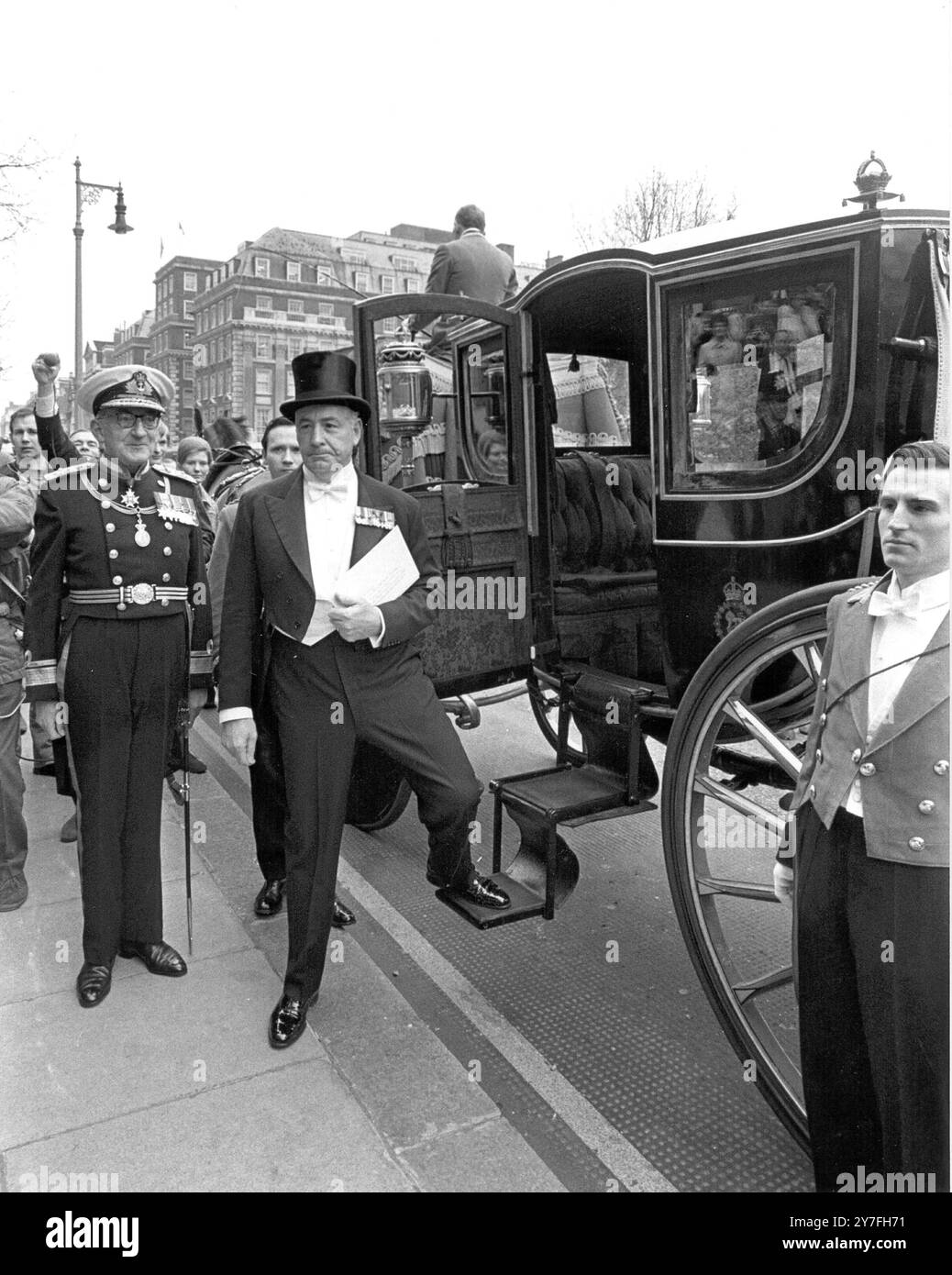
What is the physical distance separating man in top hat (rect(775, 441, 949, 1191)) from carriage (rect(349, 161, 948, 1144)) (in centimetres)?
41

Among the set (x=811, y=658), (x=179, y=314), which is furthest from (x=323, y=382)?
(x=179, y=314)

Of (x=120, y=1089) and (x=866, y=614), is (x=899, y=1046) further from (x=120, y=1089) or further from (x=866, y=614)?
(x=120, y=1089)

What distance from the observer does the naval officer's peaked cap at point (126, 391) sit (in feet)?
11.0

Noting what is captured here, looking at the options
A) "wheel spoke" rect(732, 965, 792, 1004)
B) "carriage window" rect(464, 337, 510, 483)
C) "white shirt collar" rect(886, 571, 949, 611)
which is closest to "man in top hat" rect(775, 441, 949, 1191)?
"white shirt collar" rect(886, 571, 949, 611)

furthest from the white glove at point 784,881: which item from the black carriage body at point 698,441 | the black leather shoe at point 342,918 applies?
the black leather shoe at point 342,918

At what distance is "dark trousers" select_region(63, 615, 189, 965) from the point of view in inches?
133

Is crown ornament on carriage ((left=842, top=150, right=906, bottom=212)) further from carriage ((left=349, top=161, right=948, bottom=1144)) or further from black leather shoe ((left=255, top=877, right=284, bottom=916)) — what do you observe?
black leather shoe ((left=255, top=877, right=284, bottom=916))

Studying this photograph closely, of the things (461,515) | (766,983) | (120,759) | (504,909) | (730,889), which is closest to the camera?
(766,983)

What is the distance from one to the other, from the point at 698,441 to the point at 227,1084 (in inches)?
95.4

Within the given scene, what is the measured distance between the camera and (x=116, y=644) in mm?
3385

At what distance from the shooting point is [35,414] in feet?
18.5

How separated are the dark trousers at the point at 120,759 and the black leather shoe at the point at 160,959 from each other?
0.04m

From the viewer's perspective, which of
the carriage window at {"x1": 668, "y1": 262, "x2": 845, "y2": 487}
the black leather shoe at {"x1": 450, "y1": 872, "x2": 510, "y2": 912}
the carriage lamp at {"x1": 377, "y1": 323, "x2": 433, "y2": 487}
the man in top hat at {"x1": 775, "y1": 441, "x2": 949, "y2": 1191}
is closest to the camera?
the man in top hat at {"x1": 775, "y1": 441, "x2": 949, "y2": 1191}

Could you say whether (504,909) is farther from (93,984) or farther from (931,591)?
(931,591)
